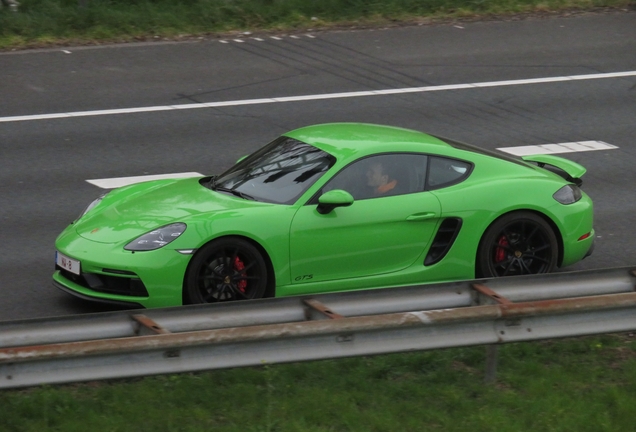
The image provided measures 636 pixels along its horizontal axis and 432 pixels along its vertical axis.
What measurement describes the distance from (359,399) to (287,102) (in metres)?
8.66

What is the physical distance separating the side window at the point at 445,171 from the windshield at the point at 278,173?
80 cm

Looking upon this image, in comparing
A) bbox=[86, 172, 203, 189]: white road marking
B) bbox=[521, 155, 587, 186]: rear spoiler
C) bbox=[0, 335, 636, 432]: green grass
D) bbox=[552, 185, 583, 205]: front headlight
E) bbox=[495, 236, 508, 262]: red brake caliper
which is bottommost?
bbox=[0, 335, 636, 432]: green grass

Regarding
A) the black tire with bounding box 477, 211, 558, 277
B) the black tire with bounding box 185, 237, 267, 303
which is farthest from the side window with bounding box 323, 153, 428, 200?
the black tire with bounding box 185, 237, 267, 303

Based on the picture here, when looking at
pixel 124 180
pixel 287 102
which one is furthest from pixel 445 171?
pixel 287 102

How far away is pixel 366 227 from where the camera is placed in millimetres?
8117

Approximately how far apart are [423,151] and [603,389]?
260 cm

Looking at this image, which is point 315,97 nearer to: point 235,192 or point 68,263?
point 235,192

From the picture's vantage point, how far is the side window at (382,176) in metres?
8.28

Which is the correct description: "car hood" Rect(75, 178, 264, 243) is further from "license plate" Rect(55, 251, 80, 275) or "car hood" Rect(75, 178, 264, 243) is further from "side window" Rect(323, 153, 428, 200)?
"side window" Rect(323, 153, 428, 200)

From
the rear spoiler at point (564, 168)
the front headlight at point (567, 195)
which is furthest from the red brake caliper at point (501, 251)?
the rear spoiler at point (564, 168)

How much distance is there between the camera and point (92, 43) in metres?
16.9

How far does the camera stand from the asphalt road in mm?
11406

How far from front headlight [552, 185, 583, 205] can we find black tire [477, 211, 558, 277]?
0.25 metres

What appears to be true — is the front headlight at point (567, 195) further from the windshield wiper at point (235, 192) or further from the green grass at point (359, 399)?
the windshield wiper at point (235, 192)
